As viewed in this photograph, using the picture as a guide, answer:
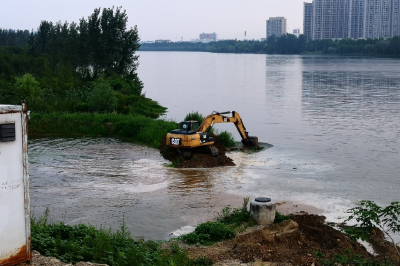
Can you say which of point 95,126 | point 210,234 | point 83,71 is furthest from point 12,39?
Result: point 210,234

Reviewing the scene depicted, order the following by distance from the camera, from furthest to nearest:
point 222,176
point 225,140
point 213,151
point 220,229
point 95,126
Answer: point 95,126 → point 225,140 → point 213,151 → point 222,176 → point 220,229

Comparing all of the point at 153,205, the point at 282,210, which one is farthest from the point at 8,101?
the point at 282,210

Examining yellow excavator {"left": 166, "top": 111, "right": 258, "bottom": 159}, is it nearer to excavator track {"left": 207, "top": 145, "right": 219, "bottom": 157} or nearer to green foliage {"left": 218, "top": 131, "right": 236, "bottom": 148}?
excavator track {"left": 207, "top": 145, "right": 219, "bottom": 157}

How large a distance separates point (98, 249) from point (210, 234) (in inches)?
119

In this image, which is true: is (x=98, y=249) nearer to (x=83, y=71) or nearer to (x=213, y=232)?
(x=213, y=232)

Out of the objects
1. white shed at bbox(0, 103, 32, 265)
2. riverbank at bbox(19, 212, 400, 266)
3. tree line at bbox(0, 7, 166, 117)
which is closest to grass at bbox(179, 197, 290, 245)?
riverbank at bbox(19, 212, 400, 266)

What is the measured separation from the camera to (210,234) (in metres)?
11.4

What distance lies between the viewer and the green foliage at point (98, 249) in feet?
29.1

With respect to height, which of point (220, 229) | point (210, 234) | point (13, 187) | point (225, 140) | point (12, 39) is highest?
point (12, 39)

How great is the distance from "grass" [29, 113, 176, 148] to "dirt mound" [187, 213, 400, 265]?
44.2 feet

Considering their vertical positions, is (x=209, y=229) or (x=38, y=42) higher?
(x=38, y=42)

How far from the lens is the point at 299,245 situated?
11.1 meters

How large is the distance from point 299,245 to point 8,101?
23.7 m

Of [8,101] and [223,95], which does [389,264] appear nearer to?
[8,101]
